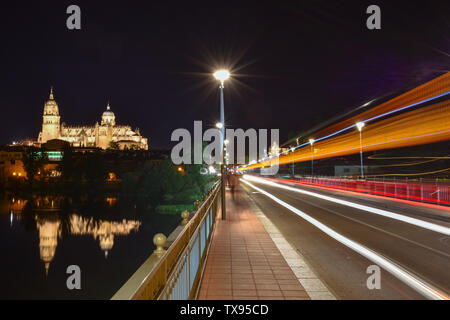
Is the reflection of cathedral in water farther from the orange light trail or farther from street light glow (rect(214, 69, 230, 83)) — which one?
the orange light trail

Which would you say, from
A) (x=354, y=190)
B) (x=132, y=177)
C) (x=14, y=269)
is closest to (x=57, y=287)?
(x=14, y=269)

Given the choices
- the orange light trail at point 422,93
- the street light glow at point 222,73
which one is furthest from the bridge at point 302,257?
the orange light trail at point 422,93

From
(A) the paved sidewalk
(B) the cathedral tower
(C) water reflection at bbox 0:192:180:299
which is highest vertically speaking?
(B) the cathedral tower

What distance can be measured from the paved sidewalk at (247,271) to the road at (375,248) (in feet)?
2.54

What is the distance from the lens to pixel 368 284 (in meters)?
5.86

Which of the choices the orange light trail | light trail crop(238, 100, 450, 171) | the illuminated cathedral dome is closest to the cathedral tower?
the illuminated cathedral dome

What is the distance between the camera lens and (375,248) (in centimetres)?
856

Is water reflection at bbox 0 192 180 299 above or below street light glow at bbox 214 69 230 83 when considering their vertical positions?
below

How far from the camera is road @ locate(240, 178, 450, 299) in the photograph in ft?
18.9

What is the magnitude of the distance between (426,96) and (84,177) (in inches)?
4029

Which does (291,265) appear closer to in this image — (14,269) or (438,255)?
(438,255)

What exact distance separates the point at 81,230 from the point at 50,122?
571 ft

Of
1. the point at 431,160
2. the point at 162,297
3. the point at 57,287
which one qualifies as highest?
the point at 431,160

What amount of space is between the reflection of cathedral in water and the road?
3373 cm
